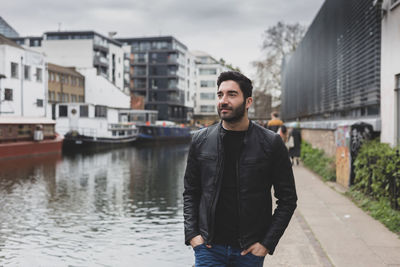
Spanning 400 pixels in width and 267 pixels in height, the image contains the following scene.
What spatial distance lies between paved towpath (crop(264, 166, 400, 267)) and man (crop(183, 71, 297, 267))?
2933 mm

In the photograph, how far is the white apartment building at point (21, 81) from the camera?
138ft

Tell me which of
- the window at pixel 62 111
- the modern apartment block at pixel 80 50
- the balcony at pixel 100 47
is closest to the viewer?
the window at pixel 62 111

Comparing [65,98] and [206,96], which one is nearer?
[65,98]

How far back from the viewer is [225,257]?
9.88ft

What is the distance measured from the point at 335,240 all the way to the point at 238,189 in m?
4.37

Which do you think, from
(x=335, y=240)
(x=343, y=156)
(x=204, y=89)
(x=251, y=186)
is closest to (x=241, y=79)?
(x=251, y=186)

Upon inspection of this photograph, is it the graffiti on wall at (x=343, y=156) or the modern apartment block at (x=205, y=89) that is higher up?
the modern apartment block at (x=205, y=89)

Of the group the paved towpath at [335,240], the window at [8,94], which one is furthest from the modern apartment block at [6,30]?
the paved towpath at [335,240]

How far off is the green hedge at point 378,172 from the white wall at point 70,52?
215ft

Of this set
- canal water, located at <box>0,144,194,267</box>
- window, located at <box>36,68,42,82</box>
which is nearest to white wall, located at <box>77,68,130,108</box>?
window, located at <box>36,68,42,82</box>

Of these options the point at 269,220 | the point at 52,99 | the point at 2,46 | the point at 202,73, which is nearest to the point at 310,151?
the point at 269,220

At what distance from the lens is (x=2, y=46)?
42312 millimetres

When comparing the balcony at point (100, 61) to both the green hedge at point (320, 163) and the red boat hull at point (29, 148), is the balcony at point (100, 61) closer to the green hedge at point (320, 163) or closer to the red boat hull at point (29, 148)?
the red boat hull at point (29, 148)

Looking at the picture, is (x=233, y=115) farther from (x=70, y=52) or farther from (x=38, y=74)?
(x=70, y=52)
